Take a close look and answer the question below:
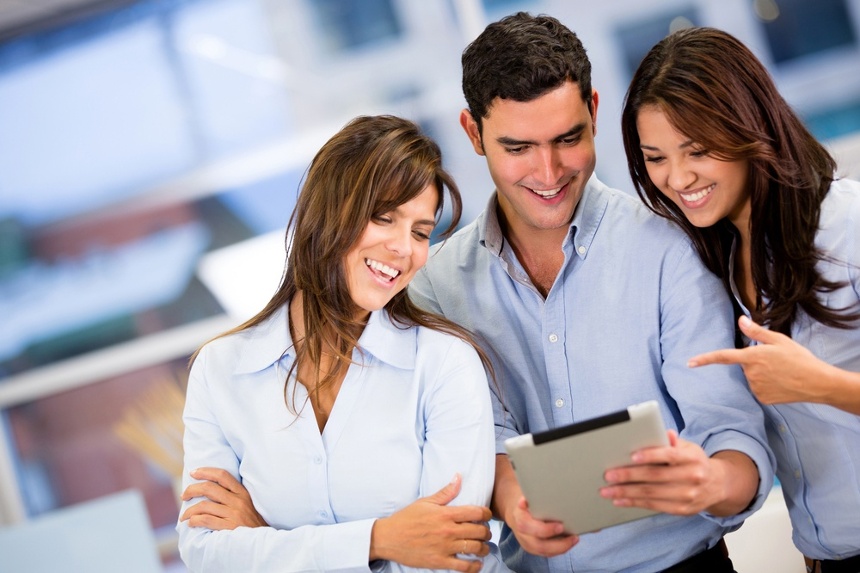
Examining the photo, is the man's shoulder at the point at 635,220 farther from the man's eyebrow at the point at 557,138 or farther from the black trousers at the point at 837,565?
the black trousers at the point at 837,565

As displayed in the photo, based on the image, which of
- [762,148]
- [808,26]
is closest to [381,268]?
[762,148]

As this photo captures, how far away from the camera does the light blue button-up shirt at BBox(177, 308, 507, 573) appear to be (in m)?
1.67

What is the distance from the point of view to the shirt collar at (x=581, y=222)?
194 cm

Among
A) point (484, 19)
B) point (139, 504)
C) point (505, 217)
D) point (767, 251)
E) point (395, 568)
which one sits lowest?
point (139, 504)

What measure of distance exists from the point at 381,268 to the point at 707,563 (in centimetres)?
87

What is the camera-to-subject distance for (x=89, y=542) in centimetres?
365

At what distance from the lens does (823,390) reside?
1.47 m

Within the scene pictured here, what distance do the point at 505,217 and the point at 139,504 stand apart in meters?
2.22

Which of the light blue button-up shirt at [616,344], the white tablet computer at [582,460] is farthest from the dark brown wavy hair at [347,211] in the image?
the white tablet computer at [582,460]

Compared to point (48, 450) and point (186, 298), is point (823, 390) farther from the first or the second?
point (48, 450)

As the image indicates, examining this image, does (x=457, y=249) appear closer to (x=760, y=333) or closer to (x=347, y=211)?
(x=347, y=211)

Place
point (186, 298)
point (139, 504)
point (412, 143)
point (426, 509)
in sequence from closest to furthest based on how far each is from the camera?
1. point (426, 509)
2. point (412, 143)
3. point (139, 504)
4. point (186, 298)

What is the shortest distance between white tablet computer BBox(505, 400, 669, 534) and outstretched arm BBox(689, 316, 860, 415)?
20cm

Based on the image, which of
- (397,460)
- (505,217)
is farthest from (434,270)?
(397,460)
